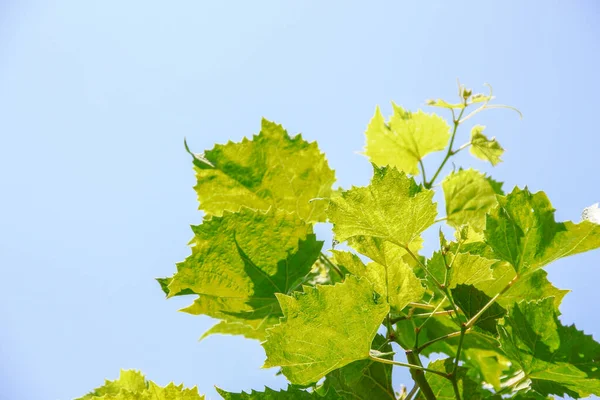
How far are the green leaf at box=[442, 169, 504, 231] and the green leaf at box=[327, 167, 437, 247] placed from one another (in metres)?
0.93

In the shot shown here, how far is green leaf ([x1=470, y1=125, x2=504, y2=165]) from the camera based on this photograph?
2156 mm

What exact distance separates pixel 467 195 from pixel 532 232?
0.91m

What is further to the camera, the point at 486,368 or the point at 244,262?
the point at 486,368

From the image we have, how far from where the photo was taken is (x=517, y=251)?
1.23 meters

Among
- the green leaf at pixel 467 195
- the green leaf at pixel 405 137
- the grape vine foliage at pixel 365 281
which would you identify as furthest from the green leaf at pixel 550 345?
the green leaf at pixel 405 137

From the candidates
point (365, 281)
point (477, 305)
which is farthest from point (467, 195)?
point (365, 281)

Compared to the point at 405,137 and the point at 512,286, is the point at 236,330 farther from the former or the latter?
the point at 405,137

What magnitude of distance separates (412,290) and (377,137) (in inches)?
42.1

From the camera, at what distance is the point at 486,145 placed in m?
2.17

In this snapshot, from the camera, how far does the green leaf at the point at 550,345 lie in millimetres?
1186

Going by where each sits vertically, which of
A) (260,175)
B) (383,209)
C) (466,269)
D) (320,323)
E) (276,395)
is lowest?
(276,395)

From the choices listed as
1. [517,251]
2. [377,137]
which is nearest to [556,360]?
[517,251]

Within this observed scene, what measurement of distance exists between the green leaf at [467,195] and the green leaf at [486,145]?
12cm

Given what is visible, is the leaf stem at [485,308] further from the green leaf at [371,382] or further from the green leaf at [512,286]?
the green leaf at [371,382]
